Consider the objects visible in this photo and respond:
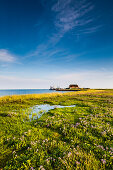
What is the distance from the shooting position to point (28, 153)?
15.1 feet

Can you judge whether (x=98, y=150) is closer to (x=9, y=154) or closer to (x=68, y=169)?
(x=68, y=169)

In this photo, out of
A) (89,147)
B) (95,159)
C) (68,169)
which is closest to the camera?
(68,169)

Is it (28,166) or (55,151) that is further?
(55,151)

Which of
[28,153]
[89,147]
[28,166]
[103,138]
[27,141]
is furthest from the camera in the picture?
[103,138]

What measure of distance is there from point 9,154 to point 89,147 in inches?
181

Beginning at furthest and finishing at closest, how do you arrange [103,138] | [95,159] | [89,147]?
[103,138], [89,147], [95,159]

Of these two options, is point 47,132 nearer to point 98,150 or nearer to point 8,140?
point 8,140

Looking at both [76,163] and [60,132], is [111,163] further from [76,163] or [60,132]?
[60,132]

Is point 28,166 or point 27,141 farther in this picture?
point 27,141

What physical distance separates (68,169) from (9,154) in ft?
10.8

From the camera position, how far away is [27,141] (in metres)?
5.57

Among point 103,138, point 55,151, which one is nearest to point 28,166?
point 55,151

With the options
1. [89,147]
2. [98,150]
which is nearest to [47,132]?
[89,147]

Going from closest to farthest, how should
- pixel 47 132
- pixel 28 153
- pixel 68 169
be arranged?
pixel 68 169, pixel 28 153, pixel 47 132
